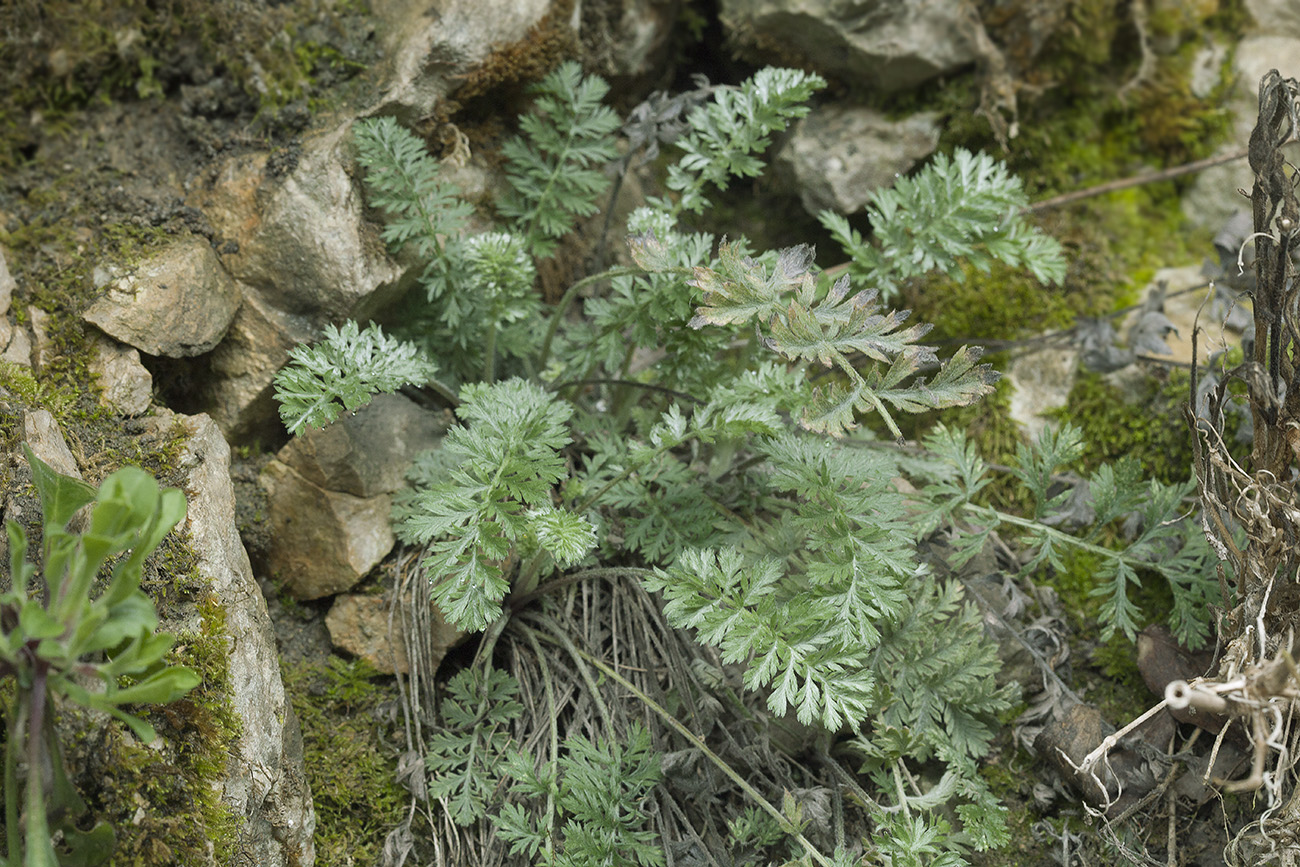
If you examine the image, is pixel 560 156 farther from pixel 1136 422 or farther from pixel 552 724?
pixel 1136 422

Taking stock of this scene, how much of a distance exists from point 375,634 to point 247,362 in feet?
3.02

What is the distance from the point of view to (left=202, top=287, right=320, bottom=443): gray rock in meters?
2.70

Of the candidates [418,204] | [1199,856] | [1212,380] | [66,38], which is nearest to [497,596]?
[418,204]

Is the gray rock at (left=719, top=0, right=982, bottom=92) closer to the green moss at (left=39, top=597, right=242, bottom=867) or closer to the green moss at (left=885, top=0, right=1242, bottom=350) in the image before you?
the green moss at (left=885, top=0, right=1242, bottom=350)

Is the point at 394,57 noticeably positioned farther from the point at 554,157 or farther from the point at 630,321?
the point at 630,321

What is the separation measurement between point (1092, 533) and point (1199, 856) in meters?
0.89

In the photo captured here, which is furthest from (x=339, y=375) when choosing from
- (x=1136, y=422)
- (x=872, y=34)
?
(x=1136, y=422)

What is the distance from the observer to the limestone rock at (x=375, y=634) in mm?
2604

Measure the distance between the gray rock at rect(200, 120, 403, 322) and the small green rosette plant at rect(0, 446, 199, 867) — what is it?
1120mm

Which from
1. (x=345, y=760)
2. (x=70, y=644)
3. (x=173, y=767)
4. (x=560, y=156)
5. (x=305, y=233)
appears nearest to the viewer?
(x=70, y=644)

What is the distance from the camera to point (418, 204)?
2.67m

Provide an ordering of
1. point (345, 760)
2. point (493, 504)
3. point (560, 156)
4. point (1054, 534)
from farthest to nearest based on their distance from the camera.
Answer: point (560, 156) → point (1054, 534) → point (345, 760) → point (493, 504)

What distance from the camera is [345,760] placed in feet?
8.18

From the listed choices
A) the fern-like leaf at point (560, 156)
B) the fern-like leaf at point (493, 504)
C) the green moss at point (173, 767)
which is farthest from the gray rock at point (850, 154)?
the green moss at point (173, 767)
